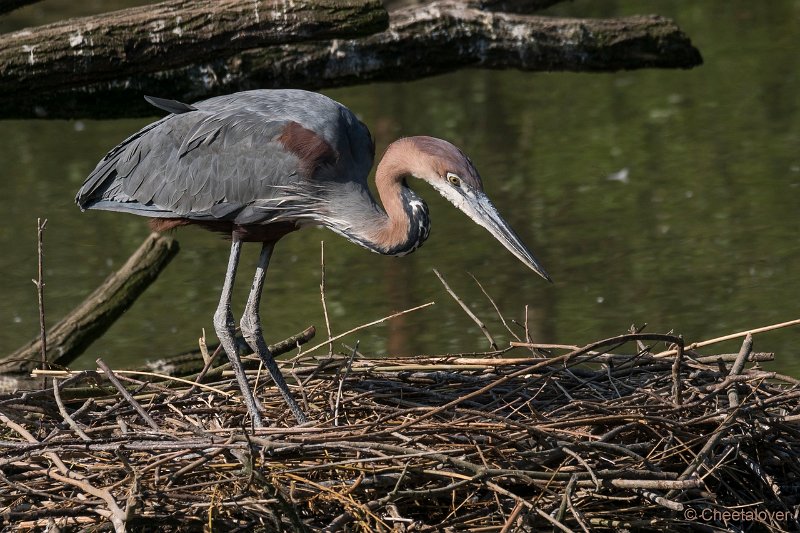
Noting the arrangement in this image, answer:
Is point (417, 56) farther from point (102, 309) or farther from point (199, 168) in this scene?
point (102, 309)

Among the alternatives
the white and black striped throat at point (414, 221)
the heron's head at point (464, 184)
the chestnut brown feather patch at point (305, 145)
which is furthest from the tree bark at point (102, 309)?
the heron's head at point (464, 184)

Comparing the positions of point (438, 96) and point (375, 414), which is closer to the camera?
point (375, 414)

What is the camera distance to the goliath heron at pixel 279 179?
15.8ft

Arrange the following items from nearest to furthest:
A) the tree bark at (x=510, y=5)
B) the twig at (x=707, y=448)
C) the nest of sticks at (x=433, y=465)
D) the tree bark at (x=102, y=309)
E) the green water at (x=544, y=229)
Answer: the nest of sticks at (x=433, y=465), the twig at (x=707, y=448), the tree bark at (x=102, y=309), the tree bark at (x=510, y=5), the green water at (x=544, y=229)

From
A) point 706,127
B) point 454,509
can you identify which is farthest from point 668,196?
point 454,509

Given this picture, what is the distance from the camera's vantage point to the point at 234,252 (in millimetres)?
5262

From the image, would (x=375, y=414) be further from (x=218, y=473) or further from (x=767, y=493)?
(x=767, y=493)

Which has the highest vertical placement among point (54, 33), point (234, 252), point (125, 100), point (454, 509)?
point (54, 33)

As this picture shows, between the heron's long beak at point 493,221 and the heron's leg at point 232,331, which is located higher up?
the heron's long beak at point 493,221

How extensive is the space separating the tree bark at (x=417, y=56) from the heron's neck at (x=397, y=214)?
53.2 inches

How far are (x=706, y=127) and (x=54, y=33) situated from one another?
7052 millimetres

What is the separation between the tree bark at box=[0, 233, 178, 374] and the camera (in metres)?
6.11

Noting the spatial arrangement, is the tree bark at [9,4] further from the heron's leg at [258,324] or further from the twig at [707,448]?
the twig at [707,448]

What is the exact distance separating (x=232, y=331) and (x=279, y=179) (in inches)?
27.6
